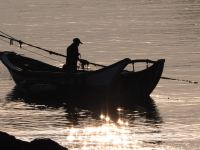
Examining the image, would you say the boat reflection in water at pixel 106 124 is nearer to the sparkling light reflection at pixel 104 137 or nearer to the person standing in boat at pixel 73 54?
the sparkling light reflection at pixel 104 137

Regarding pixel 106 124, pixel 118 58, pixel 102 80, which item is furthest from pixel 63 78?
pixel 118 58

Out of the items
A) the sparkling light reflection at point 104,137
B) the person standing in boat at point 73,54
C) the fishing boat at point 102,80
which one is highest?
the person standing in boat at point 73,54

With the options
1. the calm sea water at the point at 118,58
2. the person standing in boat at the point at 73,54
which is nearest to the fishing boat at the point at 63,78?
the person standing in boat at the point at 73,54

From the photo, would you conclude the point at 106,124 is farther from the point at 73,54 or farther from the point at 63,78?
the point at 73,54

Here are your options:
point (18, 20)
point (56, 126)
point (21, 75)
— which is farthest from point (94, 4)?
point (56, 126)

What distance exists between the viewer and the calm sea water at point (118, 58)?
26.2 metres

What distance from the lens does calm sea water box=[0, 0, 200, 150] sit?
1032 inches

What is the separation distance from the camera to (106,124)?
28797 millimetres

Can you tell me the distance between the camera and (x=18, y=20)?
8262 centimetres

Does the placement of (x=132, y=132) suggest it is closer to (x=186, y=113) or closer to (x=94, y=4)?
(x=186, y=113)

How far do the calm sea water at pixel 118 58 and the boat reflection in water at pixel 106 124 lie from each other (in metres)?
0.03

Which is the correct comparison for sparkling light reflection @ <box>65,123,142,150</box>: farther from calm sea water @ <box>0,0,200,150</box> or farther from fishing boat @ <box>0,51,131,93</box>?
fishing boat @ <box>0,51,131,93</box>

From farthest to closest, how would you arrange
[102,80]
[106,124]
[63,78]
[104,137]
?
[63,78], [102,80], [106,124], [104,137]

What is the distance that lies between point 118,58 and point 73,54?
47.5ft
